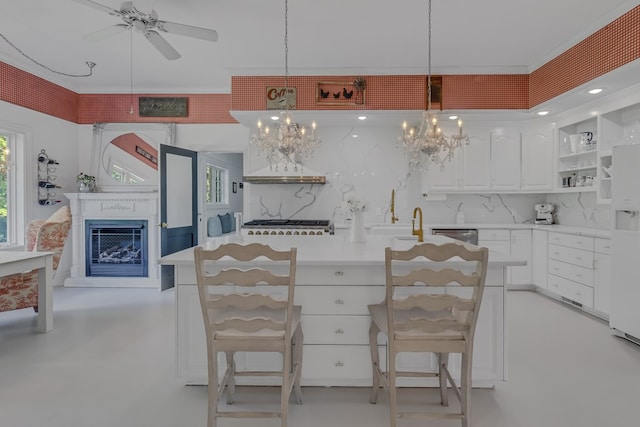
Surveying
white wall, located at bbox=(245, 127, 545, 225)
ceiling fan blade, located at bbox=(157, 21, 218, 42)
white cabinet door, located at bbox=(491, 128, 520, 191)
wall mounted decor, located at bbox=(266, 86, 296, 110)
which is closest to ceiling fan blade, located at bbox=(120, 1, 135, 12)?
ceiling fan blade, located at bbox=(157, 21, 218, 42)

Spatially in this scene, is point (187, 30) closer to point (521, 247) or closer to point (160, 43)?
point (160, 43)

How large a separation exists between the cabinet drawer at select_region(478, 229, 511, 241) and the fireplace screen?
4.64 meters

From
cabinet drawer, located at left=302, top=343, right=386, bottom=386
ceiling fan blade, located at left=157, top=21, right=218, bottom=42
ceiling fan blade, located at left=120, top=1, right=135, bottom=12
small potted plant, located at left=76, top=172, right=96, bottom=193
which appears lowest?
cabinet drawer, located at left=302, top=343, right=386, bottom=386

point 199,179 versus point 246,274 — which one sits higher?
point 199,179

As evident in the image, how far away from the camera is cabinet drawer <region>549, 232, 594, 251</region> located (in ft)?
13.1

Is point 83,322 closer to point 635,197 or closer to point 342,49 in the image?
point 342,49

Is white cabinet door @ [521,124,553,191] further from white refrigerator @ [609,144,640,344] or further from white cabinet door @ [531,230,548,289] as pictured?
white refrigerator @ [609,144,640,344]

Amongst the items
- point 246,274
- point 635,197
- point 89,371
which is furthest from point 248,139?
point 635,197

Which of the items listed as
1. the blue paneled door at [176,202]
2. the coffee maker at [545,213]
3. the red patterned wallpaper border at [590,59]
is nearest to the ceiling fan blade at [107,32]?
the blue paneled door at [176,202]

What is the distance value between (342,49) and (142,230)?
364 cm

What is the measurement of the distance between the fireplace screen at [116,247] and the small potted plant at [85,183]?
1.52ft

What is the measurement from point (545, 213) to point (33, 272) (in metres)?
6.18

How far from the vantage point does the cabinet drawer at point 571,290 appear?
401cm

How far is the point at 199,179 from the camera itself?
5.76 metres
